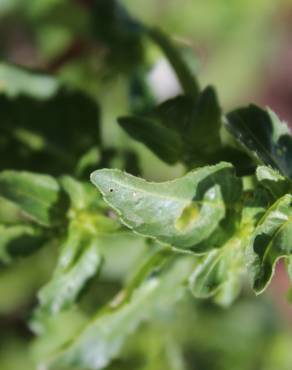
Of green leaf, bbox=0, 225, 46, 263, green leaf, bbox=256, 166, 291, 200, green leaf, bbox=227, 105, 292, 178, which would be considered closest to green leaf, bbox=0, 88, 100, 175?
green leaf, bbox=0, 225, 46, 263

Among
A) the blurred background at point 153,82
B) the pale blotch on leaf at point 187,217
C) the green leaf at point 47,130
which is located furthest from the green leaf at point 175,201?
the green leaf at point 47,130

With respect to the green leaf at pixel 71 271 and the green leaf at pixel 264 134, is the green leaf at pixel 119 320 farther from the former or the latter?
the green leaf at pixel 264 134

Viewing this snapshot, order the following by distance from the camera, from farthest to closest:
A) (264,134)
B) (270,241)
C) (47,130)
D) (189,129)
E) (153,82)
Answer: (153,82), (47,130), (189,129), (264,134), (270,241)

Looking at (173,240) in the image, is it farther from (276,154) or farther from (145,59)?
(145,59)

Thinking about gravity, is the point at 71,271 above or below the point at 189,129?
below

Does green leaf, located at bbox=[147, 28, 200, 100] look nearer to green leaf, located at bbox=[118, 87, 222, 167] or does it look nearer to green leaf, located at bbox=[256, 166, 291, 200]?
green leaf, located at bbox=[118, 87, 222, 167]

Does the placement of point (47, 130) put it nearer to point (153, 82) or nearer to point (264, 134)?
point (153, 82)

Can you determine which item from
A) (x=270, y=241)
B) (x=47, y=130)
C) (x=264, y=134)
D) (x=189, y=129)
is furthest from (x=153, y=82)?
(x=270, y=241)
